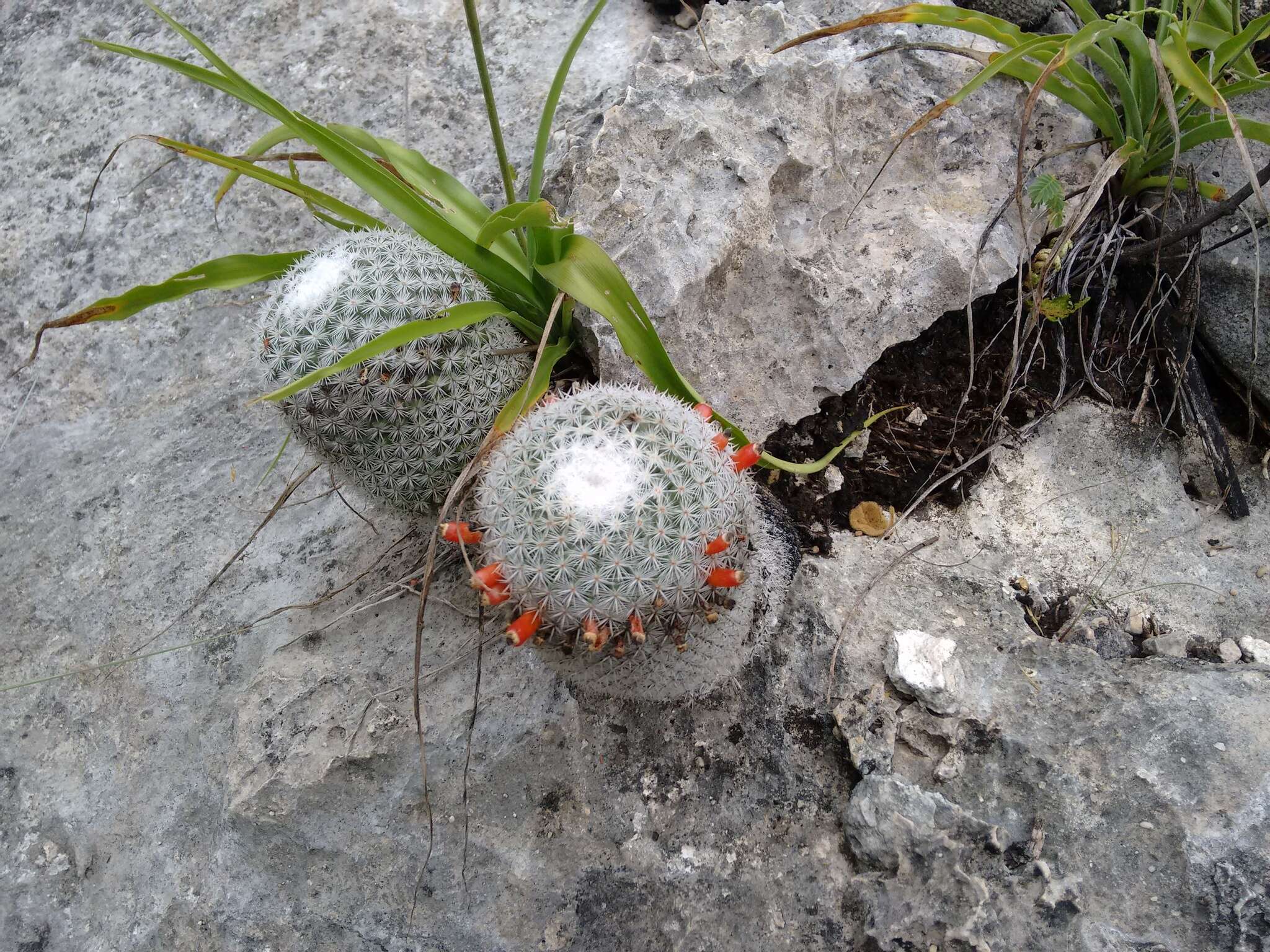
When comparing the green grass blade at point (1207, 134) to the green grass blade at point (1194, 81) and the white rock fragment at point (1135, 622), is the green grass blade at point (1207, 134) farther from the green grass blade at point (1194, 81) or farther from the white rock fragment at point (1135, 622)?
the white rock fragment at point (1135, 622)

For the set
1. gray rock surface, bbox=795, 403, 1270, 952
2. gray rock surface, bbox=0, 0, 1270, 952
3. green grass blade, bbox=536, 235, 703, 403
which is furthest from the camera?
green grass blade, bbox=536, 235, 703, 403

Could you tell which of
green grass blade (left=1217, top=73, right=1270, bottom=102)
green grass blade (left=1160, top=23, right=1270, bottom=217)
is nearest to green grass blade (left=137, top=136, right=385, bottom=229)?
green grass blade (left=1160, top=23, right=1270, bottom=217)

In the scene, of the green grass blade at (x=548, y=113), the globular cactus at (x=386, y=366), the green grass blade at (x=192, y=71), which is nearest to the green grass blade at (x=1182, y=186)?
the green grass blade at (x=548, y=113)

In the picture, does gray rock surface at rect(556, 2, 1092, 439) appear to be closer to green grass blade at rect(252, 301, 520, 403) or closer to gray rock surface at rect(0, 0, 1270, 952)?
green grass blade at rect(252, 301, 520, 403)

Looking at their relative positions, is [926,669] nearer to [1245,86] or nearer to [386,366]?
[386,366]

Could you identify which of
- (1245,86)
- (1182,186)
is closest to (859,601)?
(1182,186)

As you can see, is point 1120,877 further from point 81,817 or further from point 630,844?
point 81,817

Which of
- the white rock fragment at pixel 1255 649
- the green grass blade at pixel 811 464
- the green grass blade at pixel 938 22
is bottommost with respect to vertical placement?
the white rock fragment at pixel 1255 649
